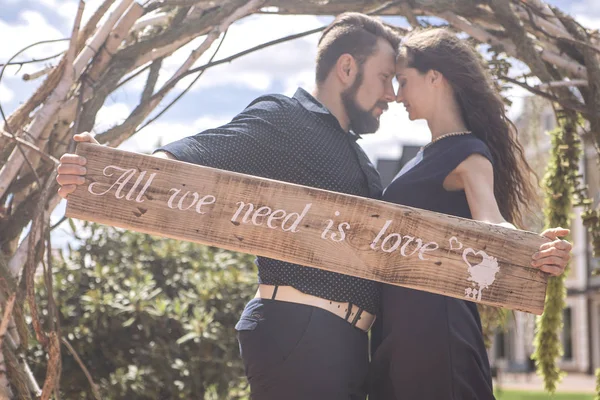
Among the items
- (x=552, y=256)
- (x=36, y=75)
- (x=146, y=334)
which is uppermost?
(x=36, y=75)

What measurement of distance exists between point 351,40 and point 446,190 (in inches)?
24.9

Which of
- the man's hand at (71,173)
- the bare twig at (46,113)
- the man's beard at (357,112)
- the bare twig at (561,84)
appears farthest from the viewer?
the bare twig at (561,84)

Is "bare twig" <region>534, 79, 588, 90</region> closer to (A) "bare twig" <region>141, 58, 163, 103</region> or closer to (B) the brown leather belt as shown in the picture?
(B) the brown leather belt

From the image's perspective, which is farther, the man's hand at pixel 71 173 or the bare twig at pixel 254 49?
the bare twig at pixel 254 49

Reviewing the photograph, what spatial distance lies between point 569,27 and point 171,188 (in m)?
2.03

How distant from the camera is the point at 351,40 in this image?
2.42 metres

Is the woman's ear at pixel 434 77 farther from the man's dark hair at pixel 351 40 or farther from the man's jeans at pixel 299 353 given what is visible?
the man's jeans at pixel 299 353

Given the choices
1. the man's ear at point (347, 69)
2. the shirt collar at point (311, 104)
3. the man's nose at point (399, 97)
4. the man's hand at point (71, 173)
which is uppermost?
the man's ear at point (347, 69)

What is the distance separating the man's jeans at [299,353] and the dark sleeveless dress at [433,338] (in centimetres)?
10

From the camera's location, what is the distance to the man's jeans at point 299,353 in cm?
200

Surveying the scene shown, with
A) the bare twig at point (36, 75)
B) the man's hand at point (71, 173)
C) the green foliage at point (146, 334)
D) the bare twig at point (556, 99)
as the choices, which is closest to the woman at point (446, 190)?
the bare twig at point (556, 99)

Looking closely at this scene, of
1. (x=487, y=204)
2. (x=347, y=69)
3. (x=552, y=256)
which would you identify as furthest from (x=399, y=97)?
(x=552, y=256)

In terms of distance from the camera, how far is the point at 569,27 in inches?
120

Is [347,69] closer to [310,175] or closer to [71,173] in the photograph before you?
[310,175]
